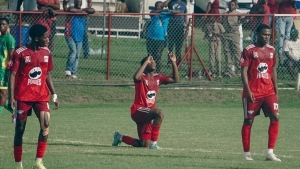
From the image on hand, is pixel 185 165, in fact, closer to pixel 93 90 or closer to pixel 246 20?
pixel 93 90

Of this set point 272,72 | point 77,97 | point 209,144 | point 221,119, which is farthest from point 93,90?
point 272,72

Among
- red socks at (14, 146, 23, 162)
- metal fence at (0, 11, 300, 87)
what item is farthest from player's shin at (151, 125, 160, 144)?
metal fence at (0, 11, 300, 87)

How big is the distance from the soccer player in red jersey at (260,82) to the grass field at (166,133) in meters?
0.59

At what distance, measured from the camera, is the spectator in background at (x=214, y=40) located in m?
26.2

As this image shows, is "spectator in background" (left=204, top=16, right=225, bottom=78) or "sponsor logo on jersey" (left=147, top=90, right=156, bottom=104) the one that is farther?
"spectator in background" (left=204, top=16, right=225, bottom=78)

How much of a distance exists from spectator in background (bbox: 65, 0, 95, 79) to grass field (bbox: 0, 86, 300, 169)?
0.89 metres

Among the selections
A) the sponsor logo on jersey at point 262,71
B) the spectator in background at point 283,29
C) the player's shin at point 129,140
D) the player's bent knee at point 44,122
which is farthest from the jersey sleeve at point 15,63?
the spectator in background at point 283,29

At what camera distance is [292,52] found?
26.7 meters

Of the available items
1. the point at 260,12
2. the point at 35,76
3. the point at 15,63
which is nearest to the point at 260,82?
the point at 35,76

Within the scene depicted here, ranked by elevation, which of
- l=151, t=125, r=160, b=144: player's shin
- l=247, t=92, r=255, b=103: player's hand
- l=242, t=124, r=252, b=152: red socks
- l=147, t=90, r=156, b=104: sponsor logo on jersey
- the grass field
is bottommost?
the grass field

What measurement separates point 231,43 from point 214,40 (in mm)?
490

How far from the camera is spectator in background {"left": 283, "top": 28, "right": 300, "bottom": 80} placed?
86.5 ft

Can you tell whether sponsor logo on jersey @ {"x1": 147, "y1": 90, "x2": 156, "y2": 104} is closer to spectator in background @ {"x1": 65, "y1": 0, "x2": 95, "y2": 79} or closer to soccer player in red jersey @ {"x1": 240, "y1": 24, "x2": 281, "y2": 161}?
soccer player in red jersey @ {"x1": 240, "y1": 24, "x2": 281, "y2": 161}

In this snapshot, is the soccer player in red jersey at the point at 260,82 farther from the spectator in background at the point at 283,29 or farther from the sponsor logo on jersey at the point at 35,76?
the spectator in background at the point at 283,29
